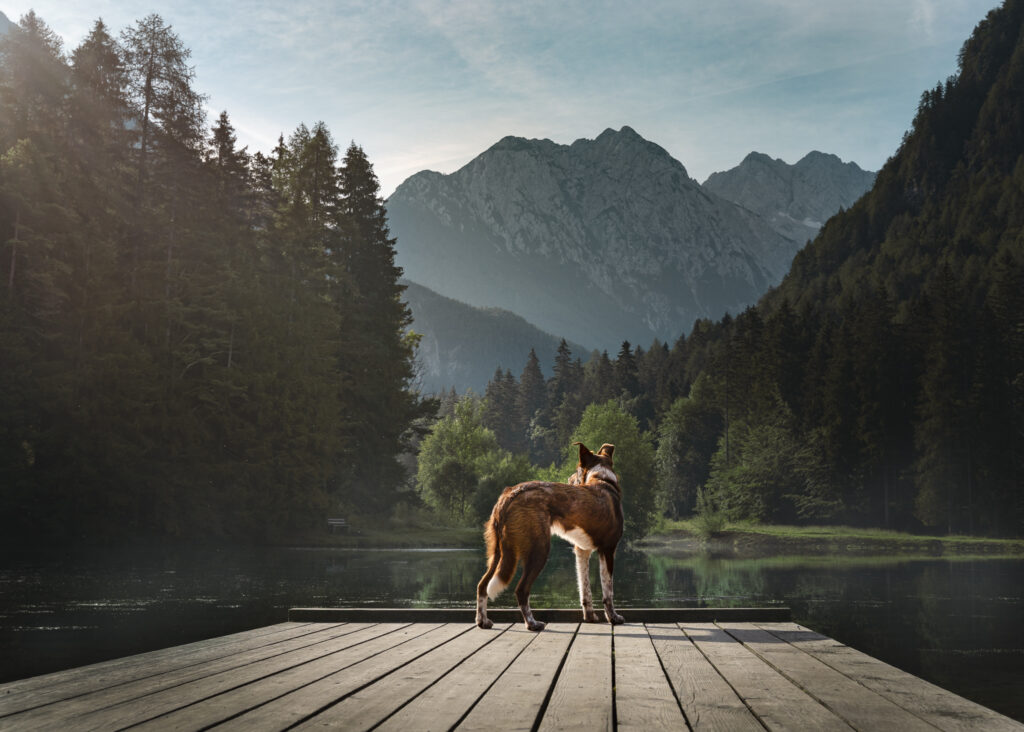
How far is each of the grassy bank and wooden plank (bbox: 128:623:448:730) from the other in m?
56.8

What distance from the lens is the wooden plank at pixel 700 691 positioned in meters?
4.17

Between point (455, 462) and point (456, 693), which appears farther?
point (455, 462)

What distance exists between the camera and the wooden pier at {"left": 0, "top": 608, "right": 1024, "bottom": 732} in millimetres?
4188

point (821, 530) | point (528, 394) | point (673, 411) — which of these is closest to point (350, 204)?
point (821, 530)

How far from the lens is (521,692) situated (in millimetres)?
4867

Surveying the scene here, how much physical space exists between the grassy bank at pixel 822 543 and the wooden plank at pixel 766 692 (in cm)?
5583

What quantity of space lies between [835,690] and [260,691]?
3.29 m

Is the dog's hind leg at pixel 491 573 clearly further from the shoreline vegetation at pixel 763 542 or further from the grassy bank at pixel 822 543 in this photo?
the grassy bank at pixel 822 543

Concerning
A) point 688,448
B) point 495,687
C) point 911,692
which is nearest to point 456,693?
point 495,687

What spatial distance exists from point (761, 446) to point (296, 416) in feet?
165

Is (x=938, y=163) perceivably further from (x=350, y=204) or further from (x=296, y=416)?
(x=296, y=416)

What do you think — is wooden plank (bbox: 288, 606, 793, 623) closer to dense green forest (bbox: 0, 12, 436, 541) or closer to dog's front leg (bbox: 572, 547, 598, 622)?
dog's front leg (bbox: 572, 547, 598, 622)

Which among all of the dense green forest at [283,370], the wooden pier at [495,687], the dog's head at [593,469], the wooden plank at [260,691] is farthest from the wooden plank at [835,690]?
the dense green forest at [283,370]

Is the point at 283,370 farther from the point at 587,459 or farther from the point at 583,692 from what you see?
the point at 583,692
